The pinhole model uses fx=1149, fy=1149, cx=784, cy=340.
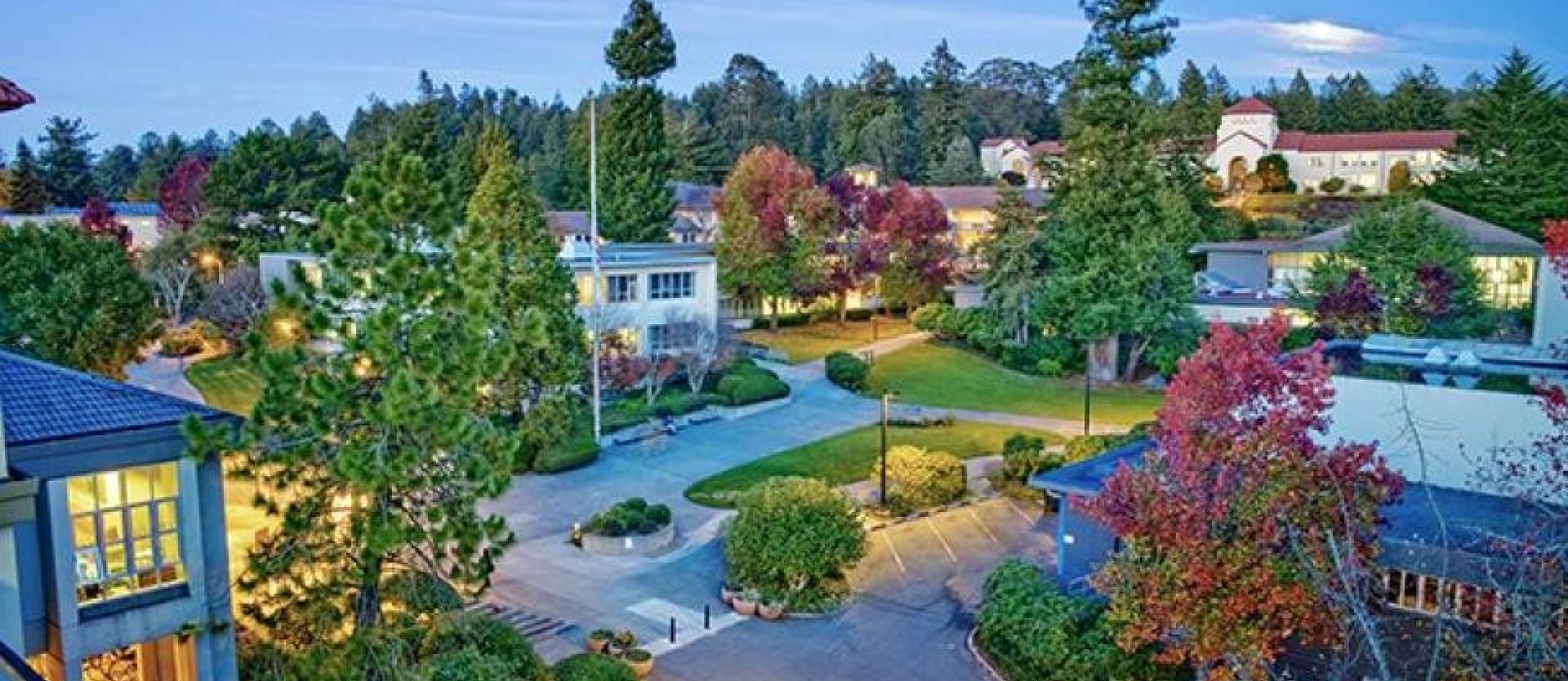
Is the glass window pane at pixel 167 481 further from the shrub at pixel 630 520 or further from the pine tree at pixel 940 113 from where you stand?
the pine tree at pixel 940 113

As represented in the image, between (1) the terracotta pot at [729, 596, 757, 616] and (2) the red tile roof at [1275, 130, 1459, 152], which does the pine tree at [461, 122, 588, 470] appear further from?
(2) the red tile roof at [1275, 130, 1459, 152]

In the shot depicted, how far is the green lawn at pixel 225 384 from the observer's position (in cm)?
3647

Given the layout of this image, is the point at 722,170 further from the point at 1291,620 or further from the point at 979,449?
the point at 1291,620

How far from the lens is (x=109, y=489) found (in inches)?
538

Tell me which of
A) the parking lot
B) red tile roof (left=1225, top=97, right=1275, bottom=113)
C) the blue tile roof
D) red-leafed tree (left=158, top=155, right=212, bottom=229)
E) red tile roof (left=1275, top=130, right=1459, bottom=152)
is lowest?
the parking lot

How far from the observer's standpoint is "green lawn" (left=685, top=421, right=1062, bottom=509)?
2908 centimetres

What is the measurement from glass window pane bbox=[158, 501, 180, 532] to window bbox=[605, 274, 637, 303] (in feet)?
86.2

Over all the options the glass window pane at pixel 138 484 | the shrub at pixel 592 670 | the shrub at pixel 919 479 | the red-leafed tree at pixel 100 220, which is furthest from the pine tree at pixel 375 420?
the red-leafed tree at pixel 100 220

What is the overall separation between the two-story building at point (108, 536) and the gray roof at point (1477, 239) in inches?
1601

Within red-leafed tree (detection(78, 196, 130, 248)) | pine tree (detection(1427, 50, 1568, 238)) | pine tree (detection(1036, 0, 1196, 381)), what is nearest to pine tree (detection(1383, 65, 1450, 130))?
pine tree (detection(1427, 50, 1568, 238))

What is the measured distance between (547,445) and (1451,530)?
2122 centimetres

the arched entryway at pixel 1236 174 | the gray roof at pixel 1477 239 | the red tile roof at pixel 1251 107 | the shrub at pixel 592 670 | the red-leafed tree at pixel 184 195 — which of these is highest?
the red tile roof at pixel 1251 107

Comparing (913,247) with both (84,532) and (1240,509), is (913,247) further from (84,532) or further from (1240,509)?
(84,532)

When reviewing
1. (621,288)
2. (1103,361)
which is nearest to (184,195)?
(621,288)
